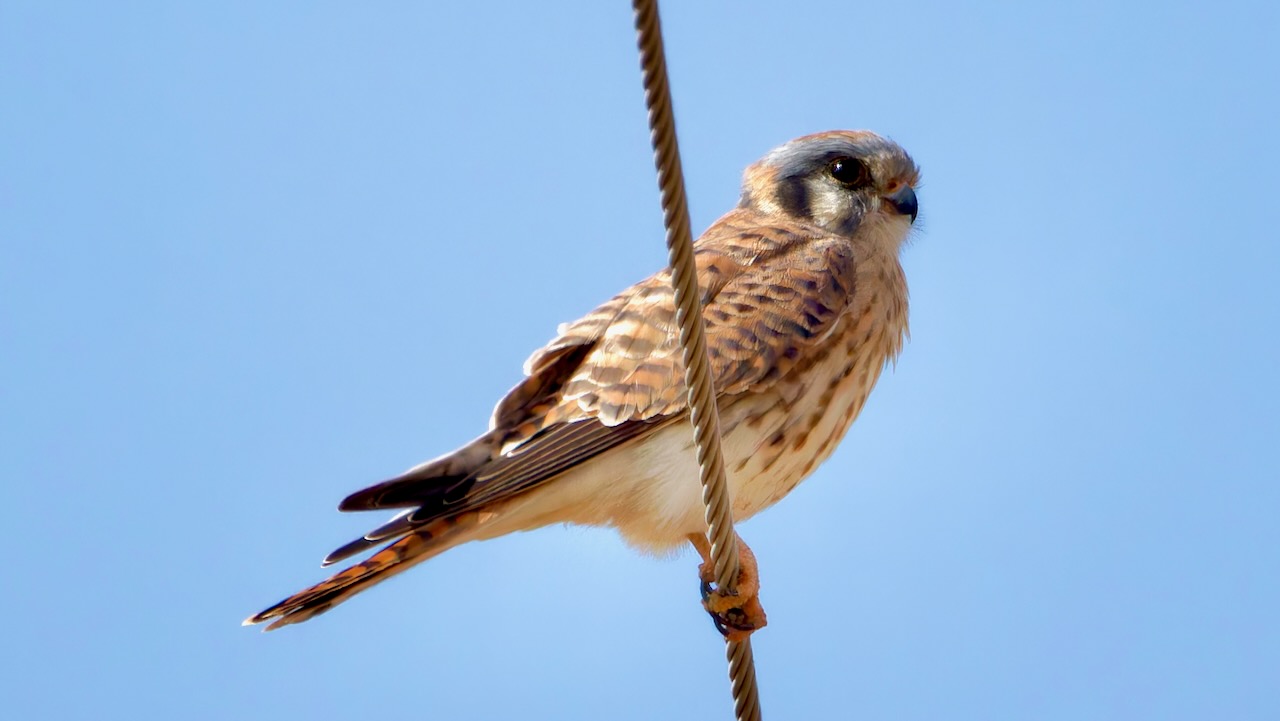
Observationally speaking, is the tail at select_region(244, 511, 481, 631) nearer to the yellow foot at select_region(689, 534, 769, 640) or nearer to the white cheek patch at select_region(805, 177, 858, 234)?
the yellow foot at select_region(689, 534, 769, 640)

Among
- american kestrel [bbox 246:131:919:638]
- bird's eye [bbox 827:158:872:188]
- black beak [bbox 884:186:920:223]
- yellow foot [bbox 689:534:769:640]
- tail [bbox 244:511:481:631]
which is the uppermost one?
bird's eye [bbox 827:158:872:188]

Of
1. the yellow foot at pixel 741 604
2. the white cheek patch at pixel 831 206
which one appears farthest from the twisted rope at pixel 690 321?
the white cheek patch at pixel 831 206

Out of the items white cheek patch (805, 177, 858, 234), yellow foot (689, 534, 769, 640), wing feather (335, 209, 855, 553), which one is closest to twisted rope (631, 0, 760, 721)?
yellow foot (689, 534, 769, 640)

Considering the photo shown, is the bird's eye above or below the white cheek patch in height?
above

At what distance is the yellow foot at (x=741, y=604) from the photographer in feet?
11.5

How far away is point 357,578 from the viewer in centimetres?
334

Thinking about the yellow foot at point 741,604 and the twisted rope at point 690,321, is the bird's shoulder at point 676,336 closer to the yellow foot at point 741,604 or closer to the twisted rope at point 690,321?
the yellow foot at point 741,604

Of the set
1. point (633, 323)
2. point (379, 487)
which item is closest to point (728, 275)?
point (633, 323)

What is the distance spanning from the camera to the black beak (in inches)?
178

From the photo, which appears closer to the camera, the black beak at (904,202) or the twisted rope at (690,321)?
the twisted rope at (690,321)

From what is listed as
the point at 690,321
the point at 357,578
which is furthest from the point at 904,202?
the point at 690,321

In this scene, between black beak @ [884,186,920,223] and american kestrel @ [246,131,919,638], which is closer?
american kestrel @ [246,131,919,638]

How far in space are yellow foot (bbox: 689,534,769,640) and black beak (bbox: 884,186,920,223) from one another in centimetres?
146

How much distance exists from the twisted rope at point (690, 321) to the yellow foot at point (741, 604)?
663 mm
